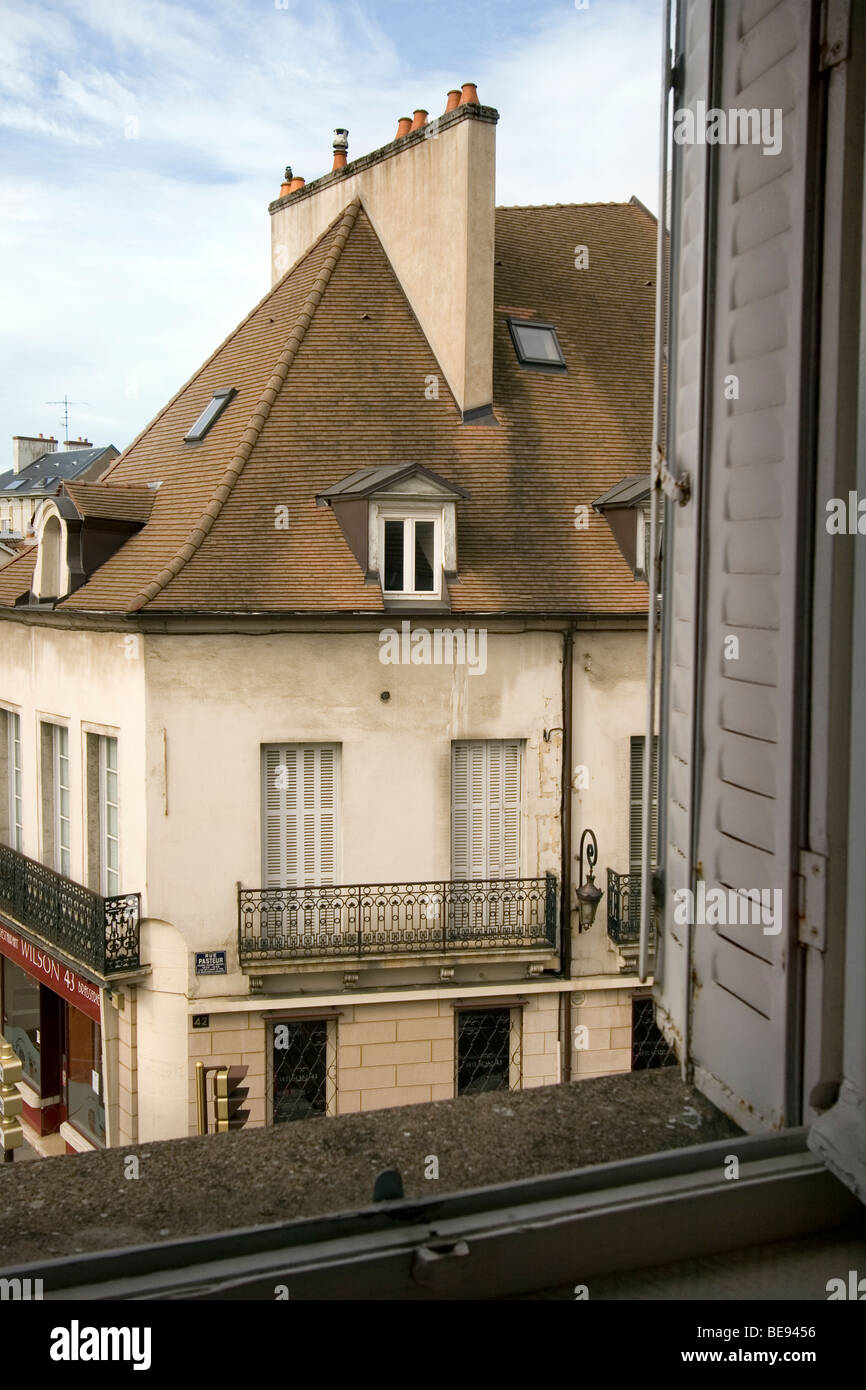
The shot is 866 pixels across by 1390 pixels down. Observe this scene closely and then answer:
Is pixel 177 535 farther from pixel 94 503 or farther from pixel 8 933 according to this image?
pixel 8 933

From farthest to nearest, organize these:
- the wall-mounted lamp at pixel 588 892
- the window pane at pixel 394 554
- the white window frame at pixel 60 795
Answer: the white window frame at pixel 60 795
the wall-mounted lamp at pixel 588 892
the window pane at pixel 394 554

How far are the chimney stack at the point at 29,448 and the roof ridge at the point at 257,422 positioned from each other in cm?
6059

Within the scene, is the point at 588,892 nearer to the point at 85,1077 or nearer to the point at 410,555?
the point at 410,555

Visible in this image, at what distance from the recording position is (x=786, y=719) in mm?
2668

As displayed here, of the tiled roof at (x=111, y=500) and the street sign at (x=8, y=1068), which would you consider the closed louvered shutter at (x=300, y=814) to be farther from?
the tiled roof at (x=111, y=500)

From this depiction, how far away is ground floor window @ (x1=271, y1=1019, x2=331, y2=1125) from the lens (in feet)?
47.5

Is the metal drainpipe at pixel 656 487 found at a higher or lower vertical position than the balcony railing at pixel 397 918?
higher

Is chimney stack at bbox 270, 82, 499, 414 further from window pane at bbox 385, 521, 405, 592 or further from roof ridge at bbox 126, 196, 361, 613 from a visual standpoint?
window pane at bbox 385, 521, 405, 592

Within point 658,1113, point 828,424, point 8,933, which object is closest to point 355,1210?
point 658,1113

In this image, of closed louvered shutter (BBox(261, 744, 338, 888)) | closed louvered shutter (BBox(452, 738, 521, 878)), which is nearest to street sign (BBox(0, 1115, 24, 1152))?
closed louvered shutter (BBox(261, 744, 338, 888))

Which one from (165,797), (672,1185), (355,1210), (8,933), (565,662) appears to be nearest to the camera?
(355,1210)

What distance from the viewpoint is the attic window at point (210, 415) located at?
16797 millimetres

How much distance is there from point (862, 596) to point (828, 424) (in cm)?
38

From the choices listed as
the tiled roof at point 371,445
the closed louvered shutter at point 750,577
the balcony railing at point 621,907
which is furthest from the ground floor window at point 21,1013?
the closed louvered shutter at point 750,577
